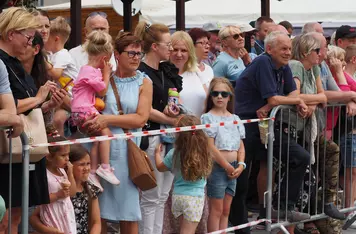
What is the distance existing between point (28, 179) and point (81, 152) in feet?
2.57

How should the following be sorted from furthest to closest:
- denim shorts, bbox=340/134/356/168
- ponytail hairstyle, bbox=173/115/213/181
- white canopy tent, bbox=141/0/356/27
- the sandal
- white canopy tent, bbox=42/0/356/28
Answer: white canopy tent, bbox=141/0/356/27 < white canopy tent, bbox=42/0/356/28 < denim shorts, bbox=340/134/356/168 < the sandal < ponytail hairstyle, bbox=173/115/213/181

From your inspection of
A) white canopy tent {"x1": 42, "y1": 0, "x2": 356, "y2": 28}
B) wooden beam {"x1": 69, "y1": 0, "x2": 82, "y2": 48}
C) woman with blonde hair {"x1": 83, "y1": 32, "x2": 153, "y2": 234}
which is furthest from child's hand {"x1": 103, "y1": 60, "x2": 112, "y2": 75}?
white canopy tent {"x1": 42, "y1": 0, "x2": 356, "y2": 28}

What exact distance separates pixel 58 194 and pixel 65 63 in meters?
1.88

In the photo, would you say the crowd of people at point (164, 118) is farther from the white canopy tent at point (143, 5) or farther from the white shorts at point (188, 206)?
the white canopy tent at point (143, 5)

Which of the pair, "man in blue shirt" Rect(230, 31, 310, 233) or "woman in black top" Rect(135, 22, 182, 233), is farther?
"man in blue shirt" Rect(230, 31, 310, 233)

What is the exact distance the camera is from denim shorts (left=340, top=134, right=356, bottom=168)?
9.98 m

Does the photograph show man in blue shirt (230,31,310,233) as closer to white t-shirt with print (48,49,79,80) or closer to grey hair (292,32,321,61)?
grey hair (292,32,321,61)

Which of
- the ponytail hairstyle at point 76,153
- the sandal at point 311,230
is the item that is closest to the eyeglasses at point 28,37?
the ponytail hairstyle at point 76,153

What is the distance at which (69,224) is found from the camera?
6.83 m

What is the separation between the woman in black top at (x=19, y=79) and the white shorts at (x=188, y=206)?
5.30 ft

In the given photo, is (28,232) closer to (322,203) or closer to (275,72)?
(275,72)

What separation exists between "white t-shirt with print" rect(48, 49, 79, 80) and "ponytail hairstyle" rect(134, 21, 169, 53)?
2.13 ft

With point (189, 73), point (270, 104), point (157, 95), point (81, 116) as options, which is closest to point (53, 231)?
point (81, 116)

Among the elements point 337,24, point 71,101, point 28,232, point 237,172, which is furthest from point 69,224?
point 337,24
